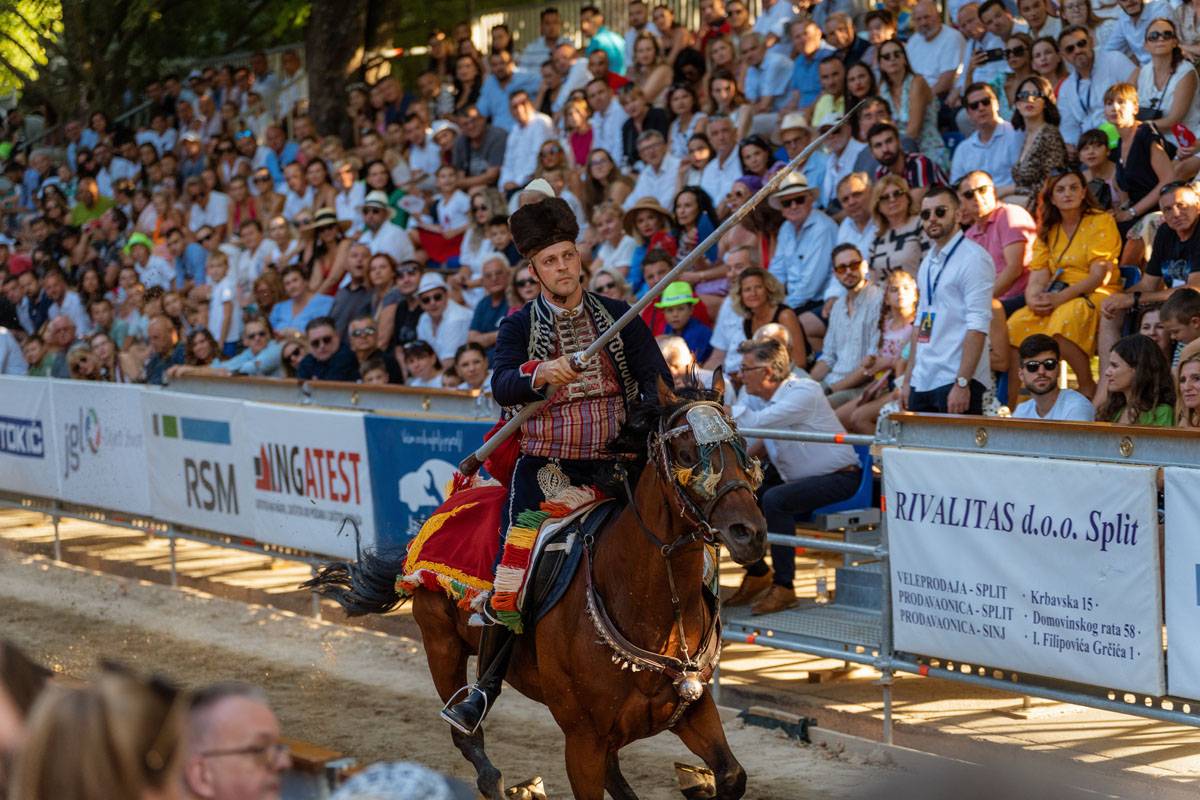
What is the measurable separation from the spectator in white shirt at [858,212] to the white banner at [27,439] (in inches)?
297

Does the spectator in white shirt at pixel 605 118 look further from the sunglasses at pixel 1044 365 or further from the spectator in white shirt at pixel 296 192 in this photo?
the sunglasses at pixel 1044 365

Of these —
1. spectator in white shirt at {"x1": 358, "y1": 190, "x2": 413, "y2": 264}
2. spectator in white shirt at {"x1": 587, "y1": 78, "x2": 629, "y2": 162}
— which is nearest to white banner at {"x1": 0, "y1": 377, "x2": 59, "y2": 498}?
spectator in white shirt at {"x1": 358, "y1": 190, "x2": 413, "y2": 264}

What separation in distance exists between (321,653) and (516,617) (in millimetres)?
4768

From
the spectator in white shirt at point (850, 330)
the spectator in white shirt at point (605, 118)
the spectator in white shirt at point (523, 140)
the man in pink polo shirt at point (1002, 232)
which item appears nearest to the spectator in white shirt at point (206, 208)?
the spectator in white shirt at point (523, 140)

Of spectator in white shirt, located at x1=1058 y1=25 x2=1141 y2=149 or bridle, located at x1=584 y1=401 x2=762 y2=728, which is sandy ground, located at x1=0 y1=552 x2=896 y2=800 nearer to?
bridle, located at x1=584 y1=401 x2=762 y2=728

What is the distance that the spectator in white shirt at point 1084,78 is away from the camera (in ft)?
38.5

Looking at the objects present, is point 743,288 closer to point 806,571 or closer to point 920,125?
point 806,571

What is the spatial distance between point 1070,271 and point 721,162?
14.4 ft

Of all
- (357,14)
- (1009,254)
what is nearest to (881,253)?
(1009,254)

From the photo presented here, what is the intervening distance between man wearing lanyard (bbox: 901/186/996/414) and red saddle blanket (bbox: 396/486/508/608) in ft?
10.7

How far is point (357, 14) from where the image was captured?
72.9 feet

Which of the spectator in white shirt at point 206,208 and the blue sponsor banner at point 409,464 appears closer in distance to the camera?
the blue sponsor banner at point 409,464

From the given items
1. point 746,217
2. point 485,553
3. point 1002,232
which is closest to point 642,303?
point 485,553

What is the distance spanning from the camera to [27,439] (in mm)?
14945
